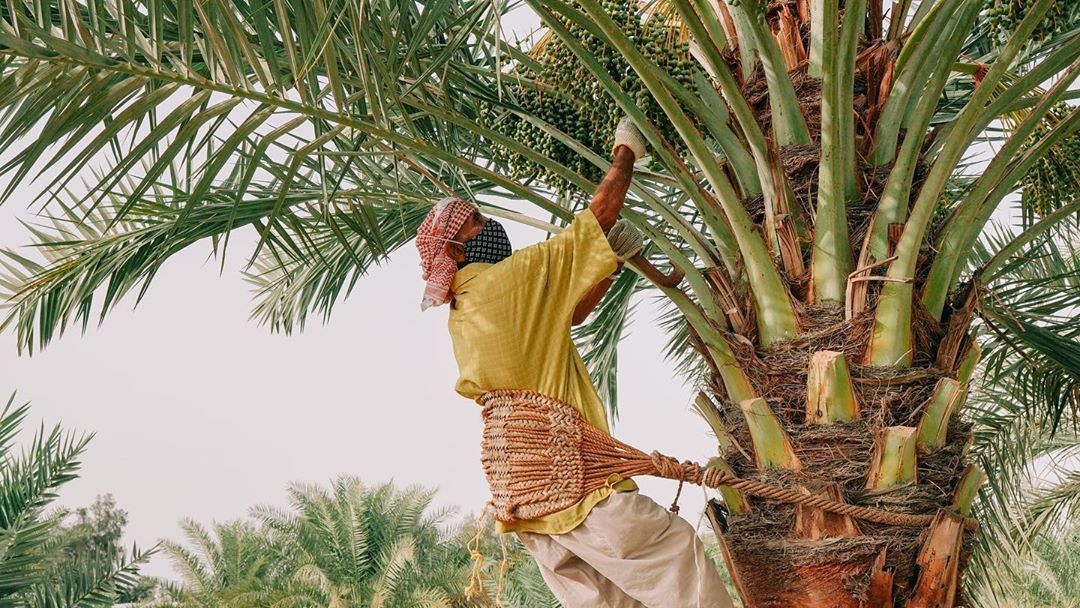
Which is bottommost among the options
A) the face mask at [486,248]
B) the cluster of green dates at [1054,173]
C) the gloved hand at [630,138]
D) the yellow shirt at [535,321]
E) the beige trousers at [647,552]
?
the beige trousers at [647,552]

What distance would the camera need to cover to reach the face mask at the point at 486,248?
3.11 m

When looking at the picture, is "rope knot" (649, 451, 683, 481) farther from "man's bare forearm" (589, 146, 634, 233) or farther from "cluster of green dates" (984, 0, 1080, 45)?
"cluster of green dates" (984, 0, 1080, 45)

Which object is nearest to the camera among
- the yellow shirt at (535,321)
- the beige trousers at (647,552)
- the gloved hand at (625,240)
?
the beige trousers at (647,552)

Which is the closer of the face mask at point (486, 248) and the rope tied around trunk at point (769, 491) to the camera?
the rope tied around trunk at point (769, 491)

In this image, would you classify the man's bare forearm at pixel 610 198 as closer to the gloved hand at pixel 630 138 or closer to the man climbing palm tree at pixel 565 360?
the man climbing palm tree at pixel 565 360

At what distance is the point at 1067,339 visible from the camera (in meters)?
4.44

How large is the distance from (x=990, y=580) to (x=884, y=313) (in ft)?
7.39

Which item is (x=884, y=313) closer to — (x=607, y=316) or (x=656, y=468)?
(x=656, y=468)

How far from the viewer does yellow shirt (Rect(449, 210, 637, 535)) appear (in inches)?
115

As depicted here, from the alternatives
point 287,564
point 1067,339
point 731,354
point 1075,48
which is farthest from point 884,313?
point 287,564

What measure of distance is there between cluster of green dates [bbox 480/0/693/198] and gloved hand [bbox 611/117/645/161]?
0.27 ft

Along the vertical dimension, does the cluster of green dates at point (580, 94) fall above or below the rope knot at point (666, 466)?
above

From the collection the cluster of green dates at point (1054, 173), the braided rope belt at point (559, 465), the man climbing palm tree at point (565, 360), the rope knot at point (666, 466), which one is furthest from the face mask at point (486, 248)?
the cluster of green dates at point (1054, 173)

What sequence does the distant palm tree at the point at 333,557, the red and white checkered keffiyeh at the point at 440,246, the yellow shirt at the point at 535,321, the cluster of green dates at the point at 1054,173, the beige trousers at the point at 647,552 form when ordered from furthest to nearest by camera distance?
the distant palm tree at the point at 333,557 < the cluster of green dates at the point at 1054,173 < the red and white checkered keffiyeh at the point at 440,246 < the yellow shirt at the point at 535,321 < the beige trousers at the point at 647,552
